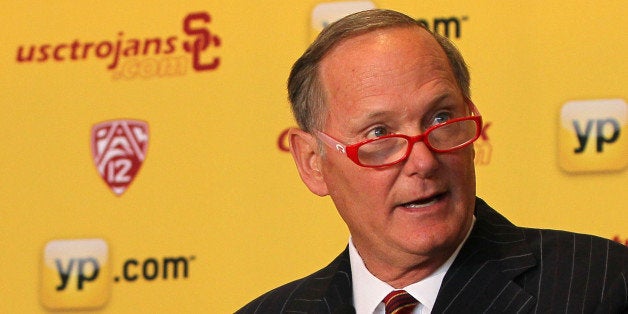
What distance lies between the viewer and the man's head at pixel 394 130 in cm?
148

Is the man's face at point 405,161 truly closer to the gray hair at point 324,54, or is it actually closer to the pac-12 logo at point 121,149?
the gray hair at point 324,54

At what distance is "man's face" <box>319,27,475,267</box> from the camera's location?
4.85 feet

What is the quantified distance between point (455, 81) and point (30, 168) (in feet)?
3.46

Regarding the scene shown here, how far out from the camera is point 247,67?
7.29ft

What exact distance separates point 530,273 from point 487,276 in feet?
0.18

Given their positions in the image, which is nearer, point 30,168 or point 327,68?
point 327,68

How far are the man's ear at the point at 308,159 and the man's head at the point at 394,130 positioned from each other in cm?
2

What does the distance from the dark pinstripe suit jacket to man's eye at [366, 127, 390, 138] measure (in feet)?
0.62

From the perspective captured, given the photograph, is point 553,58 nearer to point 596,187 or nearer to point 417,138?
point 596,187

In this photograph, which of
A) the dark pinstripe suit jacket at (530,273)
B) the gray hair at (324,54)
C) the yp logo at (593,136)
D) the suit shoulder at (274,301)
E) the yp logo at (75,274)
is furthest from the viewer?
the yp logo at (75,274)

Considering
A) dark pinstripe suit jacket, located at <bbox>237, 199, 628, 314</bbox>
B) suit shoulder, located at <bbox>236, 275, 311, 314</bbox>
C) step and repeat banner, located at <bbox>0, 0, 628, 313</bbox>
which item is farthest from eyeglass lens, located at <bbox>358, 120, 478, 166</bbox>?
step and repeat banner, located at <bbox>0, 0, 628, 313</bbox>

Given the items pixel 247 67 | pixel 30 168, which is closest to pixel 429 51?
pixel 247 67

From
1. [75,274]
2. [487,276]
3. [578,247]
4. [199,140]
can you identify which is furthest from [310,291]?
[75,274]

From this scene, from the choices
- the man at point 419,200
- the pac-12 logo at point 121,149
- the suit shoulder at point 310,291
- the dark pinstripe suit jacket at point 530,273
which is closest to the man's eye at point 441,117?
the man at point 419,200
